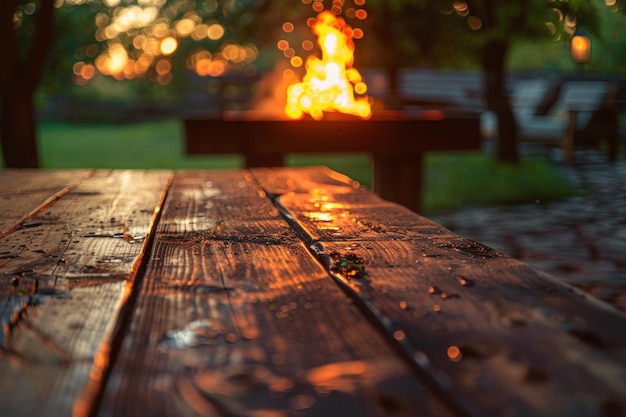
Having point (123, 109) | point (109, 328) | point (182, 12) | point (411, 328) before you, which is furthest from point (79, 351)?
point (123, 109)

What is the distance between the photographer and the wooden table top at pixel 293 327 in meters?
0.74

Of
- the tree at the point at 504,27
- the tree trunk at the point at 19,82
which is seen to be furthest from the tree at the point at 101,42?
the tree at the point at 504,27

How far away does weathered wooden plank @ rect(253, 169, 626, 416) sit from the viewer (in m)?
0.75

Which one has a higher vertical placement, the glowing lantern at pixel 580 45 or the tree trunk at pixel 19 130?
the glowing lantern at pixel 580 45

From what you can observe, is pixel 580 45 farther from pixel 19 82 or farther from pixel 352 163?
pixel 19 82

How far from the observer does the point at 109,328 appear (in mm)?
950

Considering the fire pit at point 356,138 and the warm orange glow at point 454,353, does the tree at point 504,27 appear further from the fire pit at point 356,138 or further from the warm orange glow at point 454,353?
the warm orange glow at point 454,353

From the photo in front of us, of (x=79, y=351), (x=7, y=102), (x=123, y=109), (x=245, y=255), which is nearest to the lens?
(x=79, y=351)

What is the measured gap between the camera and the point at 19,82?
6.35 meters

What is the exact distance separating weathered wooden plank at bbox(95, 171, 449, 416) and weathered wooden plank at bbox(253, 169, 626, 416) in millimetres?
49

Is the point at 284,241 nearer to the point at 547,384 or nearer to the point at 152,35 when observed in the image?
the point at 547,384

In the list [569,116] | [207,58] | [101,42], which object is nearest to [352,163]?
[569,116]

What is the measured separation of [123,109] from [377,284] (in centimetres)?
2304

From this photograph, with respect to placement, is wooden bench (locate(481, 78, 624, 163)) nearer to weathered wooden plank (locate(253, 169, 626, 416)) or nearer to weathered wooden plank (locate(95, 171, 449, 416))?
weathered wooden plank (locate(253, 169, 626, 416))
